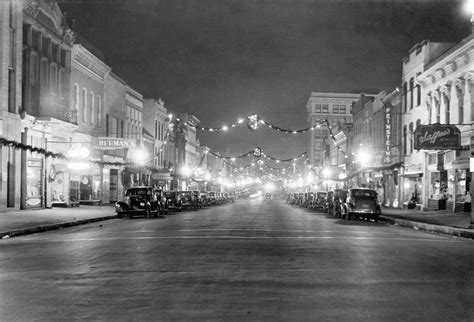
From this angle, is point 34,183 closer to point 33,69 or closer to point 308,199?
point 33,69

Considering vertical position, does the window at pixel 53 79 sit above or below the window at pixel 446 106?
above

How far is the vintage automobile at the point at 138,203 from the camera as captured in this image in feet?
120

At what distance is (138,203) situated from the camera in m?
37.3

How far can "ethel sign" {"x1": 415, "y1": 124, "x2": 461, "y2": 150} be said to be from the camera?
112 ft

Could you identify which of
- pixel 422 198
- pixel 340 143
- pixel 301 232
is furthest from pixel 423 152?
pixel 340 143

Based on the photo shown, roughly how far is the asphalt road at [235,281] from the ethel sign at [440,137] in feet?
54.2

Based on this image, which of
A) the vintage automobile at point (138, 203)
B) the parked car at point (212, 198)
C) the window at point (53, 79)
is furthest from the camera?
the parked car at point (212, 198)

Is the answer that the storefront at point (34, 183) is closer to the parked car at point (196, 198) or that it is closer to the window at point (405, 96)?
the parked car at point (196, 198)

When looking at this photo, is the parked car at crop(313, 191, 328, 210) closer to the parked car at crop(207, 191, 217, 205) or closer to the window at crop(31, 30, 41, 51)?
the parked car at crop(207, 191, 217, 205)

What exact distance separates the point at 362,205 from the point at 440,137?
559 cm

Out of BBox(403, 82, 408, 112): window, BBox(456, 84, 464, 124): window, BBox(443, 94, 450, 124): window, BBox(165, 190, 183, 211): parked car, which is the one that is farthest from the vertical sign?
BBox(165, 190, 183, 211): parked car

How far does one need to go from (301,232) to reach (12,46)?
69.6 feet

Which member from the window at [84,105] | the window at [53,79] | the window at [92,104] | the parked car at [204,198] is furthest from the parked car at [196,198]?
the window at [53,79]

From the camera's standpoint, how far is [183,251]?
16.0 metres
